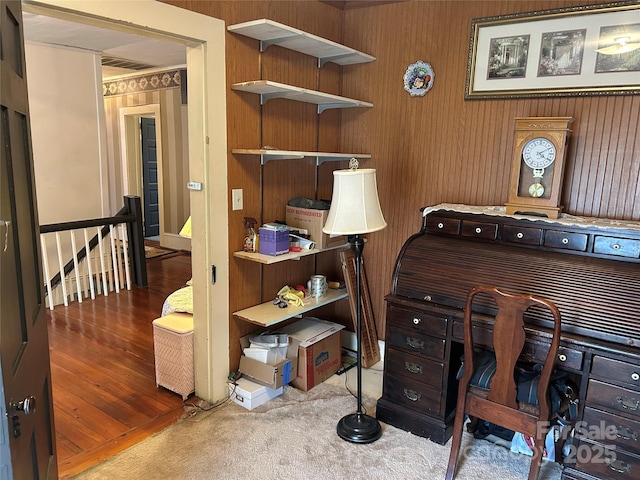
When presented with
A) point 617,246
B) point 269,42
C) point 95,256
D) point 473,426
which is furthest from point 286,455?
point 95,256

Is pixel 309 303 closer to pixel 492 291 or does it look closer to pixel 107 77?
pixel 492 291

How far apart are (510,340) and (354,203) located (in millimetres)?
932

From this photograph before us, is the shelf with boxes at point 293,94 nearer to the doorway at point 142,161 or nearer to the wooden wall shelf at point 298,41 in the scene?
the wooden wall shelf at point 298,41

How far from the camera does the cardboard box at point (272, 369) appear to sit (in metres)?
2.69

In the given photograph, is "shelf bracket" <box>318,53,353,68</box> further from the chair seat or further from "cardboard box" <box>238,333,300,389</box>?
the chair seat

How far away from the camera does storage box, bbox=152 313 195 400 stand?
8.97 ft

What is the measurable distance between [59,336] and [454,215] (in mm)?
3207

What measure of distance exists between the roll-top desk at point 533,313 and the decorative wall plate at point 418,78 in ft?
2.74

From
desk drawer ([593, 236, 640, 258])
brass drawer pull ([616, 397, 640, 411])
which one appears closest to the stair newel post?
desk drawer ([593, 236, 640, 258])

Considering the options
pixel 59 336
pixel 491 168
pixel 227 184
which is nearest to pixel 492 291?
pixel 491 168

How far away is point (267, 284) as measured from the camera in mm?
3020

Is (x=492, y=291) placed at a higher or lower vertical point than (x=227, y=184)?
lower

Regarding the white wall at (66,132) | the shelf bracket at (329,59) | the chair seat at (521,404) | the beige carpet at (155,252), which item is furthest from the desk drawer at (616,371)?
the beige carpet at (155,252)

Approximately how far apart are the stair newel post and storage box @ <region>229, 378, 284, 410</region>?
2688 mm
